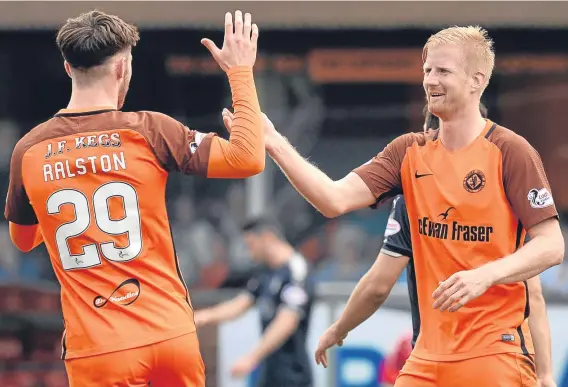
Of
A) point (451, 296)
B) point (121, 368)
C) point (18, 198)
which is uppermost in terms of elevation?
point (18, 198)

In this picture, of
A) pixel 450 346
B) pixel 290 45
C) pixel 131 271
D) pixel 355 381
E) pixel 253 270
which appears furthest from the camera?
pixel 290 45

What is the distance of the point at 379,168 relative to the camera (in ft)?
15.1

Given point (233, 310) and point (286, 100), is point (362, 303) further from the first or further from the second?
point (286, 100)

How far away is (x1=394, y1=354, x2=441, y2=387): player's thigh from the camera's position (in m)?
4.43

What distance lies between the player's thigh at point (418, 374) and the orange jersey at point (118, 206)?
36.1 inches

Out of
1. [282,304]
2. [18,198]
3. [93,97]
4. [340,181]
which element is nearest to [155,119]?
[93,97]

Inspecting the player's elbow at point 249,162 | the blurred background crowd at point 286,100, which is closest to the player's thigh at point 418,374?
the player's elbow at point 249,162

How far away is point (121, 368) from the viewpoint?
160 inches

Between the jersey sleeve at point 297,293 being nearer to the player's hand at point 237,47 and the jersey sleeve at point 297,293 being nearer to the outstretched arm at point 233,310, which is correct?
the outstretched arm at point 233,310

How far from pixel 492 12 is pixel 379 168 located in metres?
6.81

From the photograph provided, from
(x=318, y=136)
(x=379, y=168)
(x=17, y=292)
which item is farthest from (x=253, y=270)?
(x=379, y=168)

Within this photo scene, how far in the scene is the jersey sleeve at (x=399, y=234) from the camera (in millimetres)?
4883

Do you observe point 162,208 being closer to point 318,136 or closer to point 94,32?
point 94,32

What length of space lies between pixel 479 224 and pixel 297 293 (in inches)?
155
